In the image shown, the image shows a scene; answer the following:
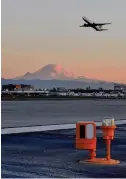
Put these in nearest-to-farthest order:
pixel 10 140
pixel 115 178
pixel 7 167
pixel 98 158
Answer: pixel 115 178 < pixel 7 167 < pixel 98 158 < pixel 10 140

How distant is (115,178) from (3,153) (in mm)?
4405

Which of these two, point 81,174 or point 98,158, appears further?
point 98,158

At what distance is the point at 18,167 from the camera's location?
38.5 ft

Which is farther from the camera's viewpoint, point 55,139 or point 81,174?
point 55,139

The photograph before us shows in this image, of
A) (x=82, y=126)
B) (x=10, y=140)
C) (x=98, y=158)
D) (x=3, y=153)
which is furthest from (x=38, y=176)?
(x=10, y=140)

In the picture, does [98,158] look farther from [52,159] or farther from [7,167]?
[7,167]

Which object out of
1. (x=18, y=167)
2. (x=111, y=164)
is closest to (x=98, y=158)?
(x=111, y=164)

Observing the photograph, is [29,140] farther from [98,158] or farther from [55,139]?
[98,158]

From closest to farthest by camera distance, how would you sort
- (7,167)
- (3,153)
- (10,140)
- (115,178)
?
1. (115,178)
2. (7,167)
3. (3,153)
4. (10,140)

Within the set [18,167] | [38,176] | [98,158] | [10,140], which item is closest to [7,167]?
[18,167]

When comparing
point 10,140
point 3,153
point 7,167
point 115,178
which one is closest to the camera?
point 115,178

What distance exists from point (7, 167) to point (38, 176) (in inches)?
50.5

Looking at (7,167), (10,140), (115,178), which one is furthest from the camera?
(10,140)

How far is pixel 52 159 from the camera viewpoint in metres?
13.2
